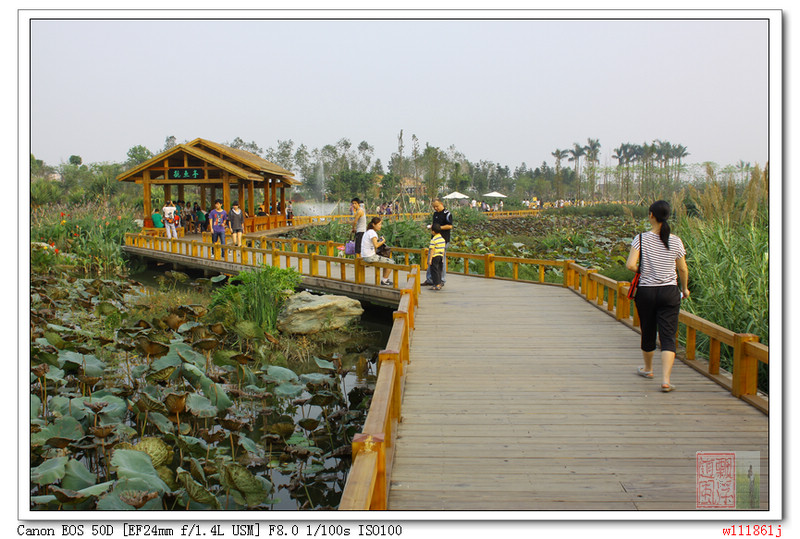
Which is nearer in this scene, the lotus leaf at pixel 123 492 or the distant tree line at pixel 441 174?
the lotus leaf at pixel 123 492

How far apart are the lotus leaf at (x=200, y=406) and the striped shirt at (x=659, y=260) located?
336cm

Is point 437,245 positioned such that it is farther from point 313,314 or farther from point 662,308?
point 662,308

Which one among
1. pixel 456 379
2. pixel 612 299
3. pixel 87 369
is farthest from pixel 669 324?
pixel 87 369

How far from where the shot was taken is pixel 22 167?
336 centimetres

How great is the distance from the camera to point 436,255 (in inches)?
368

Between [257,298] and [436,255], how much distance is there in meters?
2.74

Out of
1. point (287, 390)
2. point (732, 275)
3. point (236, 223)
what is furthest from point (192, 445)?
point (236, 223)

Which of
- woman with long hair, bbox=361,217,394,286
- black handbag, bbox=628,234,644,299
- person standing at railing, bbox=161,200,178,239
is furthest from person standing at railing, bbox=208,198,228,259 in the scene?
black handbag, bbox=628,234,644,299

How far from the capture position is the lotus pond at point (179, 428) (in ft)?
12.0

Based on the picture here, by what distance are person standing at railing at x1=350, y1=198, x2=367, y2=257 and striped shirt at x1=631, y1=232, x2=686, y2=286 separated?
18.1ft

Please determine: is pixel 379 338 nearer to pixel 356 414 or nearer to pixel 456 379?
pixel 356 414

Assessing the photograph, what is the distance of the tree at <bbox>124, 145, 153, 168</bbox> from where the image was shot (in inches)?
2071

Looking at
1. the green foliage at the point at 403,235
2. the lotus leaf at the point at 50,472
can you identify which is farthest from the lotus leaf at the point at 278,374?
the green foliage at the point at 403,235

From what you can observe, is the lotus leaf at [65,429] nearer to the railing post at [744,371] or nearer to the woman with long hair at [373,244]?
the railing post at [744,371]
